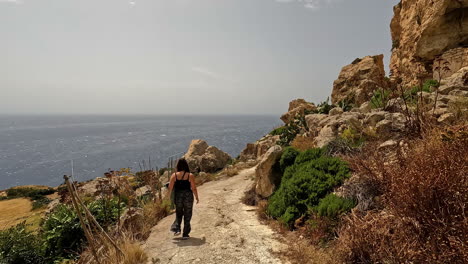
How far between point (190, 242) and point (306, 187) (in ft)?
11.6

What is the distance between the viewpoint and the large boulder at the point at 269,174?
885cm

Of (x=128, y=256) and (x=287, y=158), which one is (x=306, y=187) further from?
(x=128, y=256)

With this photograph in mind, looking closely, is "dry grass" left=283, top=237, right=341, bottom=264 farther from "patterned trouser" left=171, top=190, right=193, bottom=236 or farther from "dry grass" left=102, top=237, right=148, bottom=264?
"dry grass" left=102, top=237, right=148, bottom=264

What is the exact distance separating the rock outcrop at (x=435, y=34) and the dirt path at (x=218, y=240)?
1213 centimetres

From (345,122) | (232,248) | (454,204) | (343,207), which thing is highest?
(345,122)

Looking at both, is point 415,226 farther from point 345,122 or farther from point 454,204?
point 345,122

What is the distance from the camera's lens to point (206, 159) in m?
21.5

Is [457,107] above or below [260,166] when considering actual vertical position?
above

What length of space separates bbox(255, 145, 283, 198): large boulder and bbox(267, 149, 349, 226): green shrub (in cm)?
106

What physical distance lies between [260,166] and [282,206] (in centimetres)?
242

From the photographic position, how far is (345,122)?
10320 mm

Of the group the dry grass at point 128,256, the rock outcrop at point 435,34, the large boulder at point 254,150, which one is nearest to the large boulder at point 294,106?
the large boulder at point 254,150

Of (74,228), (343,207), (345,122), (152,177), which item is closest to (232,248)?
(343,207)

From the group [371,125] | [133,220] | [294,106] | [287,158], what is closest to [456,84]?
[371,125]
